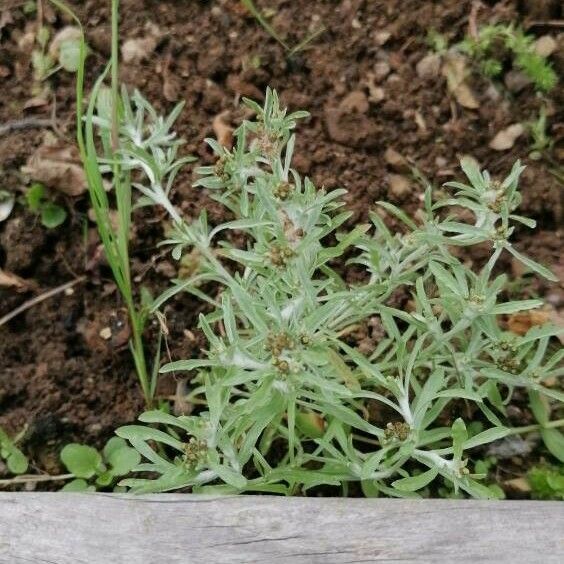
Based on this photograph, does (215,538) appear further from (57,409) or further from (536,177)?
(536,177)

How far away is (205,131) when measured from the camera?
97.3 inches

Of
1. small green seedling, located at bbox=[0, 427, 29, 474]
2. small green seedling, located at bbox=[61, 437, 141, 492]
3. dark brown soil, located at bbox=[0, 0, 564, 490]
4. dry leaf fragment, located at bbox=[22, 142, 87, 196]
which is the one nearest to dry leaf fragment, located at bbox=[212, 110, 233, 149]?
dark brown soil, located at bbox=[0, 0, 564, 490]

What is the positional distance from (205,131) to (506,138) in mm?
953

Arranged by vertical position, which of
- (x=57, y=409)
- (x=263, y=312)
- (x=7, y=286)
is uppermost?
(x=263, y=312)

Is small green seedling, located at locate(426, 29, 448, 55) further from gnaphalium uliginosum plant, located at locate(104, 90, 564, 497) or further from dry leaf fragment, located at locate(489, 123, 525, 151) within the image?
gnaphalium uliginosum plant, located at locate(104, 90, 564, 497)

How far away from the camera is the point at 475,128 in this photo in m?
2.43

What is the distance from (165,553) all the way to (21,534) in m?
0.32

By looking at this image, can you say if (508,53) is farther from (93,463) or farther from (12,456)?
(12,456)

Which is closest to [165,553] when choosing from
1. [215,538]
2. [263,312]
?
[215,538]

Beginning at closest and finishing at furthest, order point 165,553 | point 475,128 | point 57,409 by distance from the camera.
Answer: point 165,553 < point 57,409 < point 475,128

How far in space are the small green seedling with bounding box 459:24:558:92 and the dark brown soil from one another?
5cm

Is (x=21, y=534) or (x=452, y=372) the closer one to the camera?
(x=21, y=534)

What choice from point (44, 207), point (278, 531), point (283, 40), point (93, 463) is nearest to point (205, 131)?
point (283, 40)

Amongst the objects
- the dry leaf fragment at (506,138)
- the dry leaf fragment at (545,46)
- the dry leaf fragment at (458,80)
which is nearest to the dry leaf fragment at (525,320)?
the dry leaf fragment at (506,138)
